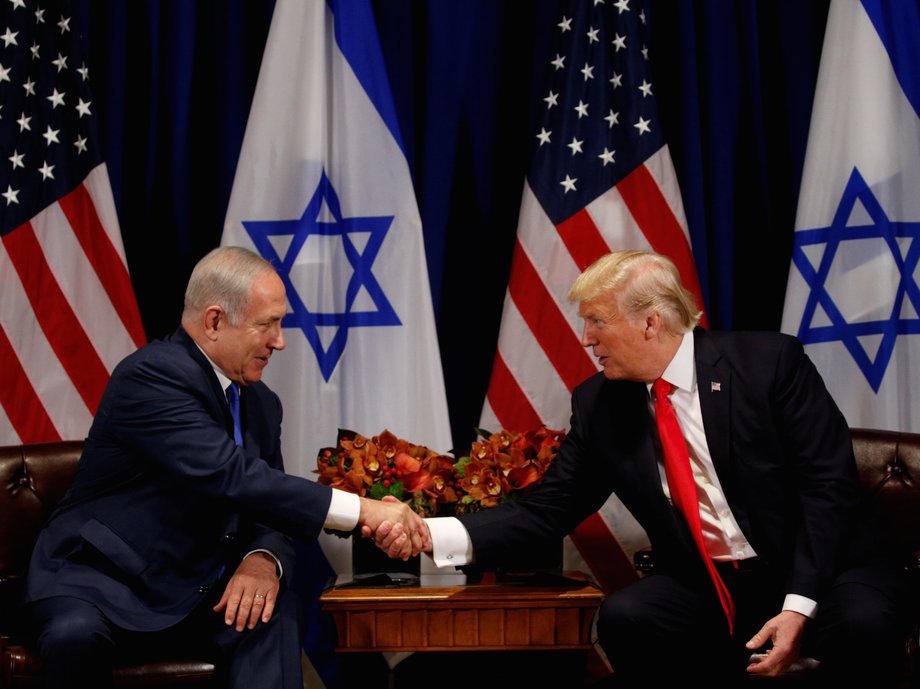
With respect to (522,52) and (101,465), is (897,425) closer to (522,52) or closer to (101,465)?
(522,52)

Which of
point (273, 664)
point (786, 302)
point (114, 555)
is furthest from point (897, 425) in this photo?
point (114, 555)

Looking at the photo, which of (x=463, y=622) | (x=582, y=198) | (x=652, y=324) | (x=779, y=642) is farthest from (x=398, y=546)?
(x=582, y=198)

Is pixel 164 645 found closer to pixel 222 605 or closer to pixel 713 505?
pixel 222 605

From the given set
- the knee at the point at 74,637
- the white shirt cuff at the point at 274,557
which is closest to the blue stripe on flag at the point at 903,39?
the white shirt cuff at the point at 274,557

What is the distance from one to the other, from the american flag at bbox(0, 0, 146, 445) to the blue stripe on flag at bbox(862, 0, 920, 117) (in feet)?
9.82

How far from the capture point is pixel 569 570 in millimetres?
3998

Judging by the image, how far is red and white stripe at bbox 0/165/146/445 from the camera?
13.1 feet

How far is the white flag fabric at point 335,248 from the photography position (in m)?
4.03

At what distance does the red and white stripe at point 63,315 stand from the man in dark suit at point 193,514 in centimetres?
95

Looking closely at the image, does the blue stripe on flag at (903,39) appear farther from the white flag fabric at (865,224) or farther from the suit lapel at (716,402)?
the suit lapel at (716,402)

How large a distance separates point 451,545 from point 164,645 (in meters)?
0.87

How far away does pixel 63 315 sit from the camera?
4.06 meters

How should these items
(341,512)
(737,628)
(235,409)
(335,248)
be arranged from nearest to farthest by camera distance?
1. (737,628)
2. (341,512)
3. (235,409)
4. (335,248)

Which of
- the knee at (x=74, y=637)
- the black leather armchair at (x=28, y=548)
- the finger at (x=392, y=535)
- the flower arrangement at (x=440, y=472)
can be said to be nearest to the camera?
the knee at (x=74, y=637)
